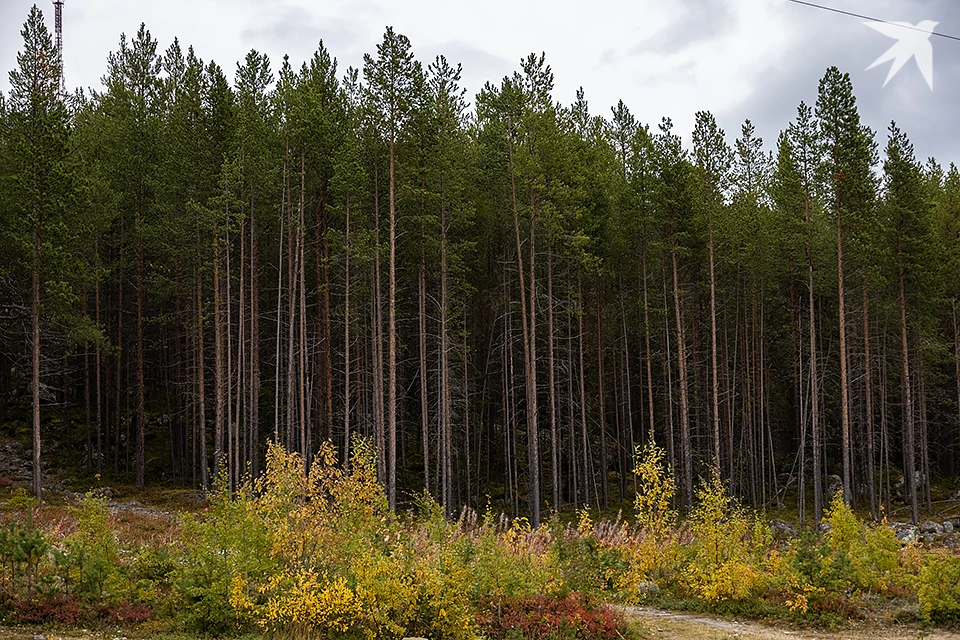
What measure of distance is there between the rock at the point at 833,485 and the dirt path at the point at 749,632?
81.3 ft

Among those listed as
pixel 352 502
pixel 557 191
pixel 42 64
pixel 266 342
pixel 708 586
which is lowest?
pixel 708 586

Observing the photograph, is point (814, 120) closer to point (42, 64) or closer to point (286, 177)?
point (286, 177)

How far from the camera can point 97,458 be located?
3069 cm

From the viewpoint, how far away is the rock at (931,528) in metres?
25.9

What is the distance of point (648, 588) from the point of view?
13.6 metres

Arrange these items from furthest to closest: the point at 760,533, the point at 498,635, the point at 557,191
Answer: the point at 557,191 → the point at 760,533 → the point at 498,635

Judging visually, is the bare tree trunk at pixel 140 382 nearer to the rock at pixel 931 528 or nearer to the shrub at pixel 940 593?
the shrub at pixel 940 593

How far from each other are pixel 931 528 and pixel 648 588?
18.3 m

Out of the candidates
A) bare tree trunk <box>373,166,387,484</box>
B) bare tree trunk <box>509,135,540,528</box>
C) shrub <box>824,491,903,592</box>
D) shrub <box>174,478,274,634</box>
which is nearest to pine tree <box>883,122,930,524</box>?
bare tree trunk <box>509,135,540,528</box>

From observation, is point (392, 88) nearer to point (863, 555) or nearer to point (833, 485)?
point (863, 555)

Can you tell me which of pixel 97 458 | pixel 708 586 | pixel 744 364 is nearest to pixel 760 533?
pixel 708 586

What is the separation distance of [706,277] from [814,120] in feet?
22.8

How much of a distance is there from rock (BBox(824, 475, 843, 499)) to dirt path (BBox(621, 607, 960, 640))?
2479 centimetres

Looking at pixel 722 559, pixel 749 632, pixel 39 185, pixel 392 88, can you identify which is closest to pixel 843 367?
pixel 722 559
